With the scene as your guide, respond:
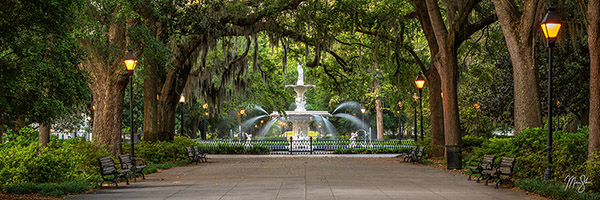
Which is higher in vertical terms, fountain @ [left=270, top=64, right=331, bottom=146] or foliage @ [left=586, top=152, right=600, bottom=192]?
fountain @ [left=270, top=64, right=331, bottom=146]

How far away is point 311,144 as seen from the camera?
4294 cm

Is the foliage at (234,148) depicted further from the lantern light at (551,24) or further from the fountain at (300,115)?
the lantern light at (551,24)

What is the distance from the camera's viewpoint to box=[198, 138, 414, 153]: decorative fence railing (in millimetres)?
43875

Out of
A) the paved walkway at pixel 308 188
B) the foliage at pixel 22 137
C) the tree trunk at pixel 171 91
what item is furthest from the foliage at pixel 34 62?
the tree trunk at pixel 171 91

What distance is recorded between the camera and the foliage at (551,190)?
1253cm

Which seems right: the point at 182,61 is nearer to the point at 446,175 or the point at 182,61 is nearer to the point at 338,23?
the point at 338,23

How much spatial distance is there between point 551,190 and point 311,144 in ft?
96.6

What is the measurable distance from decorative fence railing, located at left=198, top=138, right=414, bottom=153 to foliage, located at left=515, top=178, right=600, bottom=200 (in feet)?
89.8

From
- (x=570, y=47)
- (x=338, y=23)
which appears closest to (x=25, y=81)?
(x=338, y=23)

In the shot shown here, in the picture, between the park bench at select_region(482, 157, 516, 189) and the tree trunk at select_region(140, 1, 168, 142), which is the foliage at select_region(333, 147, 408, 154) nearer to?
the tree trunk at select_region(140, 1, 168, 142)

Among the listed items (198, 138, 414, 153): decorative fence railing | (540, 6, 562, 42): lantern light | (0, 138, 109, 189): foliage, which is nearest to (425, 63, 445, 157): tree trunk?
(198, 138, 414, 153): decorative fence railing

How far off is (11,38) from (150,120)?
15.7 m

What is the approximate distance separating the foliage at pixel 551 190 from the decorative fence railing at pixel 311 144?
89.8ft

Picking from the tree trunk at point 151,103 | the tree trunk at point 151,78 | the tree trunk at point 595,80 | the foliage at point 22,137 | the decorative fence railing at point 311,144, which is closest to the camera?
the tree trunk at point 595,80
